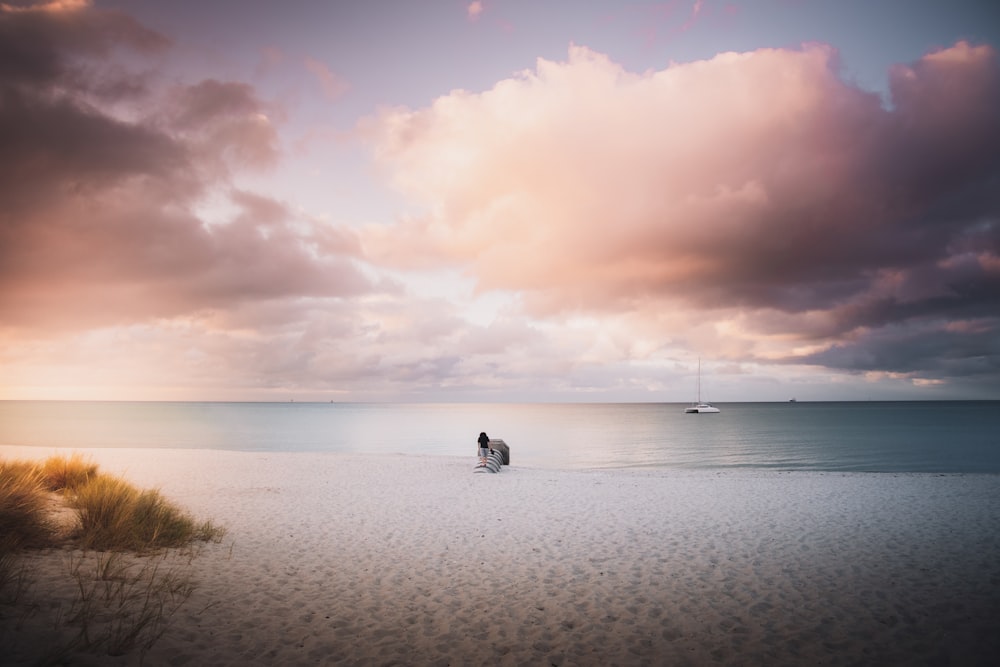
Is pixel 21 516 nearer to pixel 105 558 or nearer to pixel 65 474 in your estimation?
pixel 105 558

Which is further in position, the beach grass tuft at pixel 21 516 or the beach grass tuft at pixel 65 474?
the beach grass tuft at pixel 65 474

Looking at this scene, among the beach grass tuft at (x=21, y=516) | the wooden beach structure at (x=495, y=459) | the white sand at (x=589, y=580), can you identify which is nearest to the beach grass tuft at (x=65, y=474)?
the white sand at (x=589, y=580)

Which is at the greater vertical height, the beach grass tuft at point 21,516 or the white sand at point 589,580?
the beach grass tuft at point 21,516

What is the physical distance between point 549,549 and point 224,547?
718 centimetres

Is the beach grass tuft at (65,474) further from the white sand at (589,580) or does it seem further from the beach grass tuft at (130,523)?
the beach grass tuft at (130,523)

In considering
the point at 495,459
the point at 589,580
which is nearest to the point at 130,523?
the point at 589,580

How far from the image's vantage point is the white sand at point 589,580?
656 cm

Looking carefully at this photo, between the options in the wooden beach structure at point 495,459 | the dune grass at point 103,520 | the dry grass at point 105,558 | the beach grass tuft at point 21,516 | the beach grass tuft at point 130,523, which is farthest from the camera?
the wooden beach structure at point 495,459

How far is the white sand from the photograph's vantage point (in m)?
6.56

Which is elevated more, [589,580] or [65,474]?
[65,474]

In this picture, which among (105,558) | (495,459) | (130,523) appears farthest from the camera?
(495,459)

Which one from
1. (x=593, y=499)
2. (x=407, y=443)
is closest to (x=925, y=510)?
(x=593, y=499)

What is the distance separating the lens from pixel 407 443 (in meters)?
56.3

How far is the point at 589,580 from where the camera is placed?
30.2 feet
